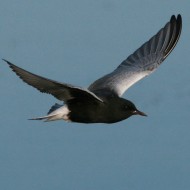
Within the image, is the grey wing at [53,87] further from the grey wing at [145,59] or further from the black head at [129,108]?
the grey wing at [145,59]

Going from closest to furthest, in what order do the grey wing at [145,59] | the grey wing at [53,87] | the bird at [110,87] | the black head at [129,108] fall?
the grey wing at [53,87], the bird at [110,87], the black head at [129,108], the grey wing at [145,59]

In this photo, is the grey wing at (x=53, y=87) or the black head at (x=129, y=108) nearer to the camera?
the grey wing at (x=53, y=87)

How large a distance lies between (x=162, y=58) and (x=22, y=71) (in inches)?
128

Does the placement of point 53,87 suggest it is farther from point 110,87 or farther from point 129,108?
point 110,87

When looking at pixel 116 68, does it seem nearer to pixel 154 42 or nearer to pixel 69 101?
pixel 154 42

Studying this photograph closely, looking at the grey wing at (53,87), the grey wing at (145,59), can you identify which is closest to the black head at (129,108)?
the grey wing at (53,87)

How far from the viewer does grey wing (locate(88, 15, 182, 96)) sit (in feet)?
31.3

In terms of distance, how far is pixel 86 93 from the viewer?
7949 millimetres

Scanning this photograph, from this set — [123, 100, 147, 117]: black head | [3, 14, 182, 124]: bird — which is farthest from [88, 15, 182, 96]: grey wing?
[123, 100, 147, 117]: black head

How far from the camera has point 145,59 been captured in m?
10.3

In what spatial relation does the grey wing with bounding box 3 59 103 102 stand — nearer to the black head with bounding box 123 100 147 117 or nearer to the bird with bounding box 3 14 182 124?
the bird with bounding box 3 14 182 124

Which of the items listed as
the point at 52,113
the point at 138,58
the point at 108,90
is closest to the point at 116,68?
the point at 138,58

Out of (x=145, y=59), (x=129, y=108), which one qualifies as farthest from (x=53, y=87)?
(x=145, y=59)

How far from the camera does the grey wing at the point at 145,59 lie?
31.3 feet
